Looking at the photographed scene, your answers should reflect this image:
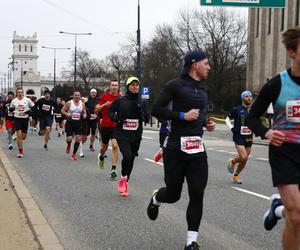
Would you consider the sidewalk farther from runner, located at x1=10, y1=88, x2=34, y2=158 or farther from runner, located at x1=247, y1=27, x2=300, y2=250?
runner, located at x1=10, y1=88, x2=34, y2=158

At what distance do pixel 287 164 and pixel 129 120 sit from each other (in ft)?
15.6

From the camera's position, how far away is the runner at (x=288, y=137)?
4082 millimetres

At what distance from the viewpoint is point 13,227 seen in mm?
6109

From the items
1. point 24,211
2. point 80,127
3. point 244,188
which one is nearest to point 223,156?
point 80,127

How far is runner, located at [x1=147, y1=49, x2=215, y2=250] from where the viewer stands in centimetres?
525

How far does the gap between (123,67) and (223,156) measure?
81828 mm

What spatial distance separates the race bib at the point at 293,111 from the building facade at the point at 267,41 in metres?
47.7

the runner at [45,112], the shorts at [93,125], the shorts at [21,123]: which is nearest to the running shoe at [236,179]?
the shorts at [21,123]

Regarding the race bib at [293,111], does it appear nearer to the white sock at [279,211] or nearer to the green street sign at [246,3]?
the white sock at [279,211]

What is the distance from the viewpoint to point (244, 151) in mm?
10102

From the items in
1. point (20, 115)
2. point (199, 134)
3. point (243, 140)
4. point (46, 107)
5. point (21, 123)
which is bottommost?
point (21, 123)

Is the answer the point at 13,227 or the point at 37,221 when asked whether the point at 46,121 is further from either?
the point at 13,227

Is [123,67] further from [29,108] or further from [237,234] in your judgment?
[237,234]

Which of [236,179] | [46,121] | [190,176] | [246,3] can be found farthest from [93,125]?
[190,176]
